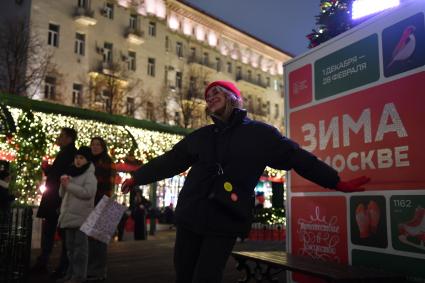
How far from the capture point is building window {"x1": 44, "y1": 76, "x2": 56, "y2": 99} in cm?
3033

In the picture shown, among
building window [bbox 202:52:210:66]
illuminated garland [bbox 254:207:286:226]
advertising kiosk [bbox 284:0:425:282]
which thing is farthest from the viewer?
building window [bbox 202:52:210:66]

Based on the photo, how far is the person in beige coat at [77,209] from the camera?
5762 mm

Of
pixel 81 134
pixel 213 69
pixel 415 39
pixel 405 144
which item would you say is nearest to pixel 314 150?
pixel 405 144

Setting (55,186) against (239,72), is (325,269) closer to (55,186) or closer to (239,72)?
(55,186)

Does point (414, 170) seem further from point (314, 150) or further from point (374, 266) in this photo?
point (314, 150)

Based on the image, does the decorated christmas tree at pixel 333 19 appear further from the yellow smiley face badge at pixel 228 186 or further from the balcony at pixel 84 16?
the balcony at pixel 84 16

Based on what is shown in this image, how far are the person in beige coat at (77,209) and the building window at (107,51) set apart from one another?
30.0 metres

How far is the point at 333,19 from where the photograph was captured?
319 inches

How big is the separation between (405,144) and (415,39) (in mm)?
812

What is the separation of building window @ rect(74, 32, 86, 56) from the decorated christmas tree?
89.8ft

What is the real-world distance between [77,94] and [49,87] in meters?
2.29

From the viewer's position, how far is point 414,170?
370 centimetres

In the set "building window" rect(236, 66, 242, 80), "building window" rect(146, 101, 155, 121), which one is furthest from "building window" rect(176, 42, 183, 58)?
"building window" rect(236, 66, 242, 80)

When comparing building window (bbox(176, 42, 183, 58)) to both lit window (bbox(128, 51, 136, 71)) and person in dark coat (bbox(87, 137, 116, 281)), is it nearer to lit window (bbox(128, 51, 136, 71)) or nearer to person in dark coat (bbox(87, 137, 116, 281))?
lit window (bbox(128, 51, 136, 71))
